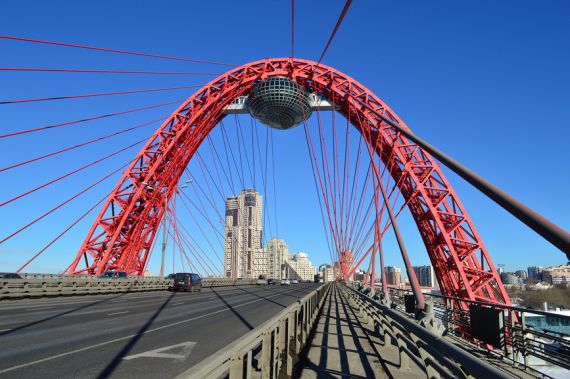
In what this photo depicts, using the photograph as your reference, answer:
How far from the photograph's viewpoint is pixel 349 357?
339 inches

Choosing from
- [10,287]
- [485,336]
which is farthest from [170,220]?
[485,336]

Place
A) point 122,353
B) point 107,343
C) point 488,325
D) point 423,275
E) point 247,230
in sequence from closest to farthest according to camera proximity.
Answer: point 488,325
point 122,353
point 107,343
point 247,230
point 423,275

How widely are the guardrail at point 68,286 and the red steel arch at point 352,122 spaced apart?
9.10ft

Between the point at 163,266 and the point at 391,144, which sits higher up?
the point at 391,144

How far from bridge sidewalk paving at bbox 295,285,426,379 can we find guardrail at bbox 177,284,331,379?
0.40 meters

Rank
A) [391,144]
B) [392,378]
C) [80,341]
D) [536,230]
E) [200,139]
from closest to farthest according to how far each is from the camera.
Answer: [536,230] < [392,378] < [80,341] < [391,144] < [200,139]

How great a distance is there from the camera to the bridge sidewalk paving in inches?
282

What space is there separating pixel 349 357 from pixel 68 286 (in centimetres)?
2590

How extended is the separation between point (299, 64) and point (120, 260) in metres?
24.4

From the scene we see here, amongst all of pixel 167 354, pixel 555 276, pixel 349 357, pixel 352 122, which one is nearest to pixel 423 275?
pixel 555 276

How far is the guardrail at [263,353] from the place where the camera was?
3.38m

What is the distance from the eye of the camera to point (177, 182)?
42.0 m

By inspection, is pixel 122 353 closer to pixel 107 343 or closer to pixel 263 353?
pixel 107 343

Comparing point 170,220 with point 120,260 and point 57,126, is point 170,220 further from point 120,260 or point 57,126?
point 57,126
